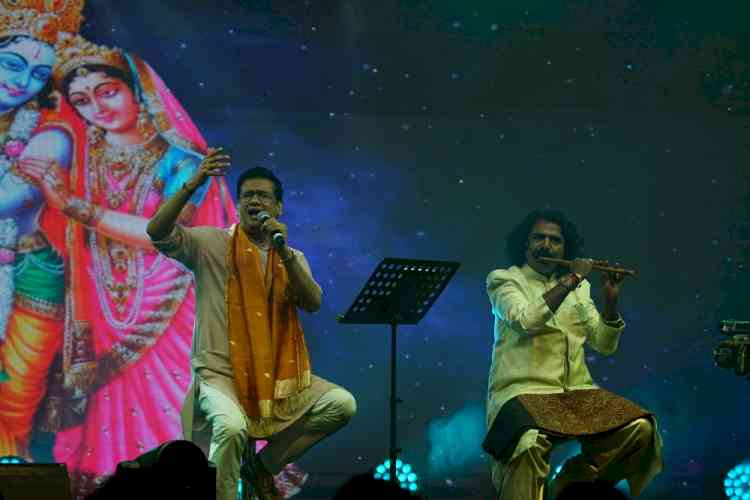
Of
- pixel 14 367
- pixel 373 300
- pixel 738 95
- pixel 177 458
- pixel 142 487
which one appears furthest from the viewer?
pixel 738 95

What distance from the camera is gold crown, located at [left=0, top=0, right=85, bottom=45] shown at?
727 cm

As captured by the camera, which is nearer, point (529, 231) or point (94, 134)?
point (529, 231)

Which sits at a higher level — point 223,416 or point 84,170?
point 84,170

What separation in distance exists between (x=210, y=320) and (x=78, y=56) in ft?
8.46

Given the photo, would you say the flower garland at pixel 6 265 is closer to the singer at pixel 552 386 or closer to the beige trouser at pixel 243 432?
the beige trouser at pixel 243 432

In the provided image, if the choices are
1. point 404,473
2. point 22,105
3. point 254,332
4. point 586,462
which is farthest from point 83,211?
point 586,462

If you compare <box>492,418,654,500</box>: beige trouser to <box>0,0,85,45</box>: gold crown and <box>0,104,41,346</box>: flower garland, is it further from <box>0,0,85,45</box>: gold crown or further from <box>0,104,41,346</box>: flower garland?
<box>0,0,85,45</box>: gold crown

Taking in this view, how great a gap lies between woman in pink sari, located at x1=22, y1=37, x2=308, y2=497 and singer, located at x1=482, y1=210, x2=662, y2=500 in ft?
7.21

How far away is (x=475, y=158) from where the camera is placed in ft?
24.6

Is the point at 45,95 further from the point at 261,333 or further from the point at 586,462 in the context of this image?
the point at 586,462

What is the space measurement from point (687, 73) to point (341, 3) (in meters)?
2.45

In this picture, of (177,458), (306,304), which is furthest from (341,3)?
(177,458)

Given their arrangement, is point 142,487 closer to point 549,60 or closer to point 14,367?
point 14,367

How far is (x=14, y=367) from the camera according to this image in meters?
7.08
